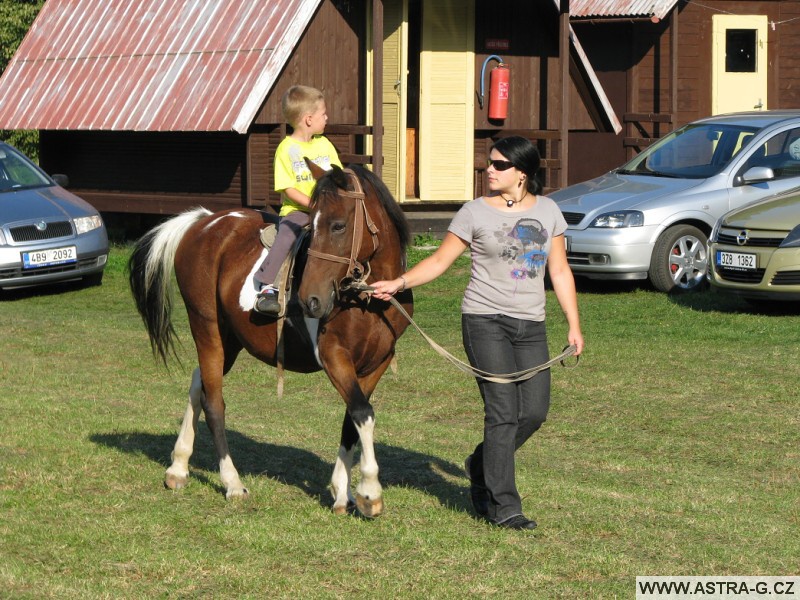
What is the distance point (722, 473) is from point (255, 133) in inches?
491

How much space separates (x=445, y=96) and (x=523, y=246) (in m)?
15.1

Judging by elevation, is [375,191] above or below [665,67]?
below

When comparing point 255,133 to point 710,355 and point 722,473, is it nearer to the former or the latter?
point 710,355

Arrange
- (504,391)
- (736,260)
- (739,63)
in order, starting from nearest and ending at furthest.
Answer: (504,391), (736,260), (739,63)

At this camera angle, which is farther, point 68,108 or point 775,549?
point 68,108

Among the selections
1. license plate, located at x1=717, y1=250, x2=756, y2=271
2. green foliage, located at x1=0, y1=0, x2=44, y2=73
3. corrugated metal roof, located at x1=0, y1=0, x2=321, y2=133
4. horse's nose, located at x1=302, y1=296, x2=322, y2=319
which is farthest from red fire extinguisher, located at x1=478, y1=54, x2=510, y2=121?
horse's nose, located at x1=302, y1=296, x2=322, y2=319

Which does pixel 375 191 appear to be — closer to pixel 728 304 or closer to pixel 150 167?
pixel 728 304

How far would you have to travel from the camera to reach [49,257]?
1719 cm

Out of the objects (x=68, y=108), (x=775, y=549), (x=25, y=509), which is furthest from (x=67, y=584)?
(x=68, y=108)

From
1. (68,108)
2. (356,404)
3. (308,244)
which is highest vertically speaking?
(68,108)

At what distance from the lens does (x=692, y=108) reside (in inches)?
1007

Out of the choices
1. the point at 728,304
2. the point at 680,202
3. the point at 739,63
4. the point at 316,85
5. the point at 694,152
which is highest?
the point at 739,63

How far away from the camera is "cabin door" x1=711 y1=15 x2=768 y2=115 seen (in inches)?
998

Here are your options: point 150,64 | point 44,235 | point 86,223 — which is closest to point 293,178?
point 44,235
